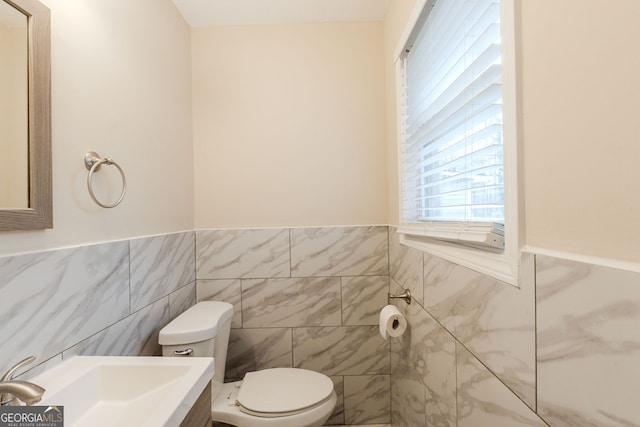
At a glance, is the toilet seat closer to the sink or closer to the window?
the sink

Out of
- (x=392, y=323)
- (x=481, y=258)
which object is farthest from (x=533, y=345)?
(x=392, y=323)

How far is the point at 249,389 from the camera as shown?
5.00 feet

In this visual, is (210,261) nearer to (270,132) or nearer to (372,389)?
(270,132)

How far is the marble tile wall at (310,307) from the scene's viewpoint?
1967 mm

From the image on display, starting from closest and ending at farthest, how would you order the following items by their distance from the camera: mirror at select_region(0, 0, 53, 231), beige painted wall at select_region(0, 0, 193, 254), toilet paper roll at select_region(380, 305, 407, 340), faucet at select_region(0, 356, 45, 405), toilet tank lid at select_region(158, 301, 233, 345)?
faucet at select_region(0, 356, 45, 405) < mirror at select_region(0, 0, 53, 231) < beige painted wall at select_region(0, 0, 193, 254) < toilet tank lid at select_region(158, 301, 233, 345) < toilet paper roll at select_region(380, 305, 407, 340)

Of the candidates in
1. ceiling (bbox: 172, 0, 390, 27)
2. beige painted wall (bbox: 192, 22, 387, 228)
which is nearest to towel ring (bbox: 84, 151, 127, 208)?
beige painted wall (bbox: 192, 22, 387, 228)

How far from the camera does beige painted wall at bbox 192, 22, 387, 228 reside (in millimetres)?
1993

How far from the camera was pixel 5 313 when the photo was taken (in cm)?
80

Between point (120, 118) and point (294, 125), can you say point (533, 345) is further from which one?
point (294, 125)

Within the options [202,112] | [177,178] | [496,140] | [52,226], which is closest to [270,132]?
[202,112]

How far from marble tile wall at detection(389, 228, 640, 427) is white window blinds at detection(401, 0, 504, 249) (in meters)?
0.17

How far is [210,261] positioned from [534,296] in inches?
69.1

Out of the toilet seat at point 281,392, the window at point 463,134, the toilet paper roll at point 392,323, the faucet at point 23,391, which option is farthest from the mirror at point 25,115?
the toilet paper roll at point 392,323

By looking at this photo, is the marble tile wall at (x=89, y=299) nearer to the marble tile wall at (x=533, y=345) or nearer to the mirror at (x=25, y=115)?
the mirror at (x=25, y=115)
